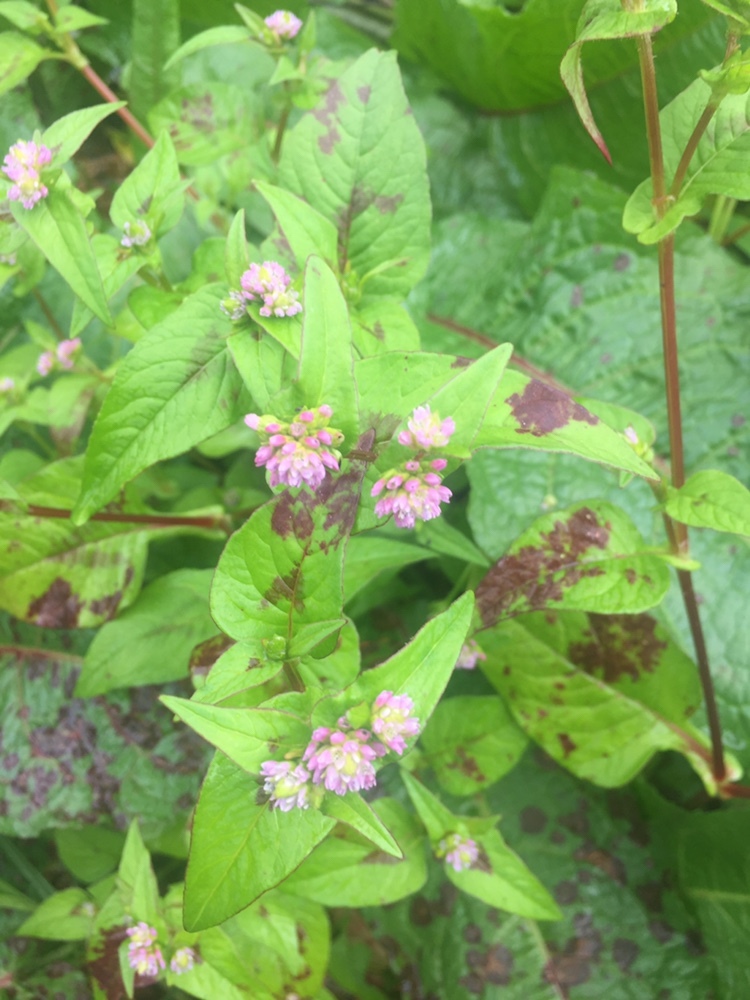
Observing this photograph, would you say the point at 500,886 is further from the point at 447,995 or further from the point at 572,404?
the point at 572,404

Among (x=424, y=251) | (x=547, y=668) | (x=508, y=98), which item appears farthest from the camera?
(x=508, y=98)

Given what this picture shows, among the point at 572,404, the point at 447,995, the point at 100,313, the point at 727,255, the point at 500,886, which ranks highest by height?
the point at 100,313

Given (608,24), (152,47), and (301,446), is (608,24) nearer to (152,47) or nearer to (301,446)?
(301,446)

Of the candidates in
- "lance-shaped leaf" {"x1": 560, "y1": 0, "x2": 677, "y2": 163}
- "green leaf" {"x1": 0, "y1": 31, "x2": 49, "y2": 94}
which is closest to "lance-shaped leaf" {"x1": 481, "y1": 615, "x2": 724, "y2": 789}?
"lance-shaped leaf" {"x1": 560, "y1": 0, "x2": 677, "y2": 163}

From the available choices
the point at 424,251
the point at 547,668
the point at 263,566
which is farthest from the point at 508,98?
the point at 263,566

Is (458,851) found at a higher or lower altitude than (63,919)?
higher

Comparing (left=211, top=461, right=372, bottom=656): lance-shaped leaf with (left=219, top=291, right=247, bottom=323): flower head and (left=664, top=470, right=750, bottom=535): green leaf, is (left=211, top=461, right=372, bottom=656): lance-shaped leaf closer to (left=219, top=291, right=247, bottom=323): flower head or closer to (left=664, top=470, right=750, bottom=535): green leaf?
(left=219, top=291, right=247, bottom=323): flower head

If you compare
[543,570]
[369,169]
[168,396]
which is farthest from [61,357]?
[543,570]
